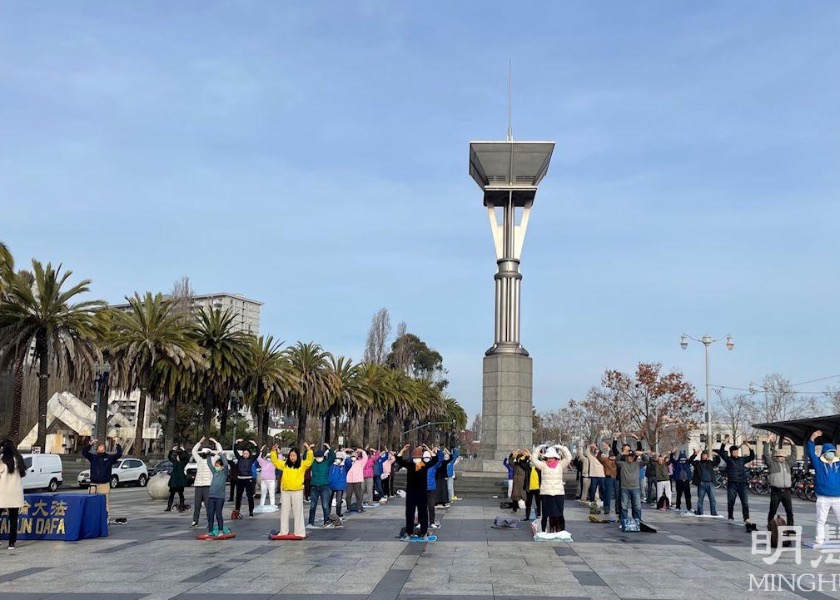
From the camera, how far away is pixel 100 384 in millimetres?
37188

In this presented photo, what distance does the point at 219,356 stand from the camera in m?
46.8

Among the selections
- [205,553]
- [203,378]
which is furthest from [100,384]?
[205,553]

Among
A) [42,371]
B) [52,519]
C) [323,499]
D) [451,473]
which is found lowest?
[52,519]

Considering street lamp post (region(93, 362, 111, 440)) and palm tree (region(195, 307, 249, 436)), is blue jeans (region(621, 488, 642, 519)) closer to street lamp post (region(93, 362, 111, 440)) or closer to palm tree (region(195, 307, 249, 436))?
street lamp post (region(93, 362, 111, 440))

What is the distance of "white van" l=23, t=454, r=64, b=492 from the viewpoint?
3184 centimetres

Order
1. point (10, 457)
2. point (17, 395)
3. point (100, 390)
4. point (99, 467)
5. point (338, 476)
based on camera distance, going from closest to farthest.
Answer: point (10, 457), point (99, 467), point (338, 476), point (17, 395), point (100, 390)

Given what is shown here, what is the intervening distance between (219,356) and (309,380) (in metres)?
10.5

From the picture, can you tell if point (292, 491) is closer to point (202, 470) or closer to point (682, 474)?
point (202, 470)

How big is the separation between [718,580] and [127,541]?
34.0 ft

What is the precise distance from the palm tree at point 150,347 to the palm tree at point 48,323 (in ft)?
16.9

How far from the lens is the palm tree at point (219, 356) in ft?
153

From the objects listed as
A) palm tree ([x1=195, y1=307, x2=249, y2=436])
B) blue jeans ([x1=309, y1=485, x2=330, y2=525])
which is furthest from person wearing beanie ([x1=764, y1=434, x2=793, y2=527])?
palm tree ([x1=195, y1=307, x2=249, y2=436])

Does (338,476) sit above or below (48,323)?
below

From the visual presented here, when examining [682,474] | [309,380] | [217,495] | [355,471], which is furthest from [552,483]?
[309,380]
